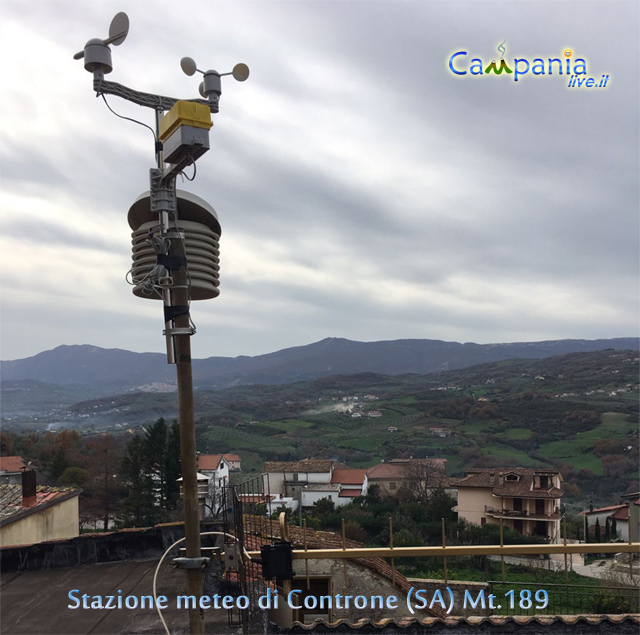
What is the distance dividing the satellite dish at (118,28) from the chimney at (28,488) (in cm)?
1030

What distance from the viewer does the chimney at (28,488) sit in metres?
12.2

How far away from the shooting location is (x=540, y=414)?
297 ft

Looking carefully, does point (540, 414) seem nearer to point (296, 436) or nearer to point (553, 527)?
point (296, 436)

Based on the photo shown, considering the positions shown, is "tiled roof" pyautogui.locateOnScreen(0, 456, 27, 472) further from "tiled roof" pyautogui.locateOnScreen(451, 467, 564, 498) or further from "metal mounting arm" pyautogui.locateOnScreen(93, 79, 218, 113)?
"metal mounting arm" pyautogui.locateOnScreen(93, 79, 218, 113)

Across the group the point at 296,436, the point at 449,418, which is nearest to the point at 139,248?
the point at 296,436

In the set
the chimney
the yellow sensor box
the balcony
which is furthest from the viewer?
the balcony

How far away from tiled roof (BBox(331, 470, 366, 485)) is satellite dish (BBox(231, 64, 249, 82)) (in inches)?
1962

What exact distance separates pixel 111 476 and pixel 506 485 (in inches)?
1116

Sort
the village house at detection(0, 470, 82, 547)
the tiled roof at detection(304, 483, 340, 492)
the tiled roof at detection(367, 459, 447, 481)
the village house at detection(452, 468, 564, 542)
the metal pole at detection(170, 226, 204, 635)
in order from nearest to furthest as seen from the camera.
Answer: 1. the metal pole at detection(170, 226, 204, 635)
2. the village house at detection(0, 470, 82, 547)
3. the village house at detection(452, 468, 564, 542)
4. the tiled roof at detection(304, 483, 340, 492)
5. the tiled roof at detection(367, 459, 447, 481)

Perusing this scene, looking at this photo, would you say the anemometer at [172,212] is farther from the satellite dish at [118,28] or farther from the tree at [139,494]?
the tree at [139,494]

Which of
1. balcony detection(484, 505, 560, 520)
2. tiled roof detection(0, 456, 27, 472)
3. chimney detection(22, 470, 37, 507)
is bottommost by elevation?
balcony detection(484, 505, 560, 520)

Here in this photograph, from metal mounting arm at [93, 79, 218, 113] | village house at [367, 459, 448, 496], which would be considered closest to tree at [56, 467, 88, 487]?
village house at [367, 459, 448, 496]

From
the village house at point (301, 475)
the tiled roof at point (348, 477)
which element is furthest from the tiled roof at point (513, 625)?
the tiled roof at point (348, 477)

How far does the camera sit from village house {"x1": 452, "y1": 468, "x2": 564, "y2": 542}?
3669cm
